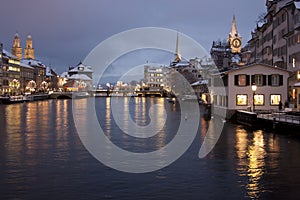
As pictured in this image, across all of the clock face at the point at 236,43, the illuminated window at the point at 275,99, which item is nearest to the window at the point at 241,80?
the illuminated window at the point at 275,99

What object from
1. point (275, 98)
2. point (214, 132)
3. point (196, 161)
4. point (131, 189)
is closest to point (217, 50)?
point (275, 98)

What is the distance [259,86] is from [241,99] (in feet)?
9.96

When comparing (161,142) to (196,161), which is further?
(161,142)

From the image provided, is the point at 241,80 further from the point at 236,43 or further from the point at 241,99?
the point at 236,43

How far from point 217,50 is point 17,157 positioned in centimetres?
10171

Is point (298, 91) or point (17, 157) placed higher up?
point (298, 91)

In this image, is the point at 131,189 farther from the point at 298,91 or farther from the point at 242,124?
the point at 298,91

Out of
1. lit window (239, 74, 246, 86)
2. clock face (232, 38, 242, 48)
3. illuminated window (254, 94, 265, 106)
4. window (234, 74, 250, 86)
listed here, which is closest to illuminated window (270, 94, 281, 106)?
illuminated window (254, 94, 265, 106)

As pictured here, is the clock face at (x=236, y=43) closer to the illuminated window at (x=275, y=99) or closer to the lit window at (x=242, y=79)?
the lit window at (x=242, y=79)

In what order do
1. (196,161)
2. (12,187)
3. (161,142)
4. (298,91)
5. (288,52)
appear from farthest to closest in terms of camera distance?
(288,52) < (298,91) < (161,142) < (196,161) < (12,187)

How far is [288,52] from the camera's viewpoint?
214 ft

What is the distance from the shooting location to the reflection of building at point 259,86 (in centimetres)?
5828

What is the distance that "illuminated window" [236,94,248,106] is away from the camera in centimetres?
5862

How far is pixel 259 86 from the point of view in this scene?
191 ft
